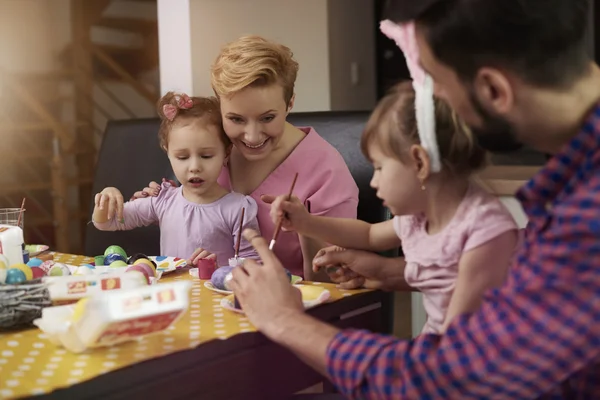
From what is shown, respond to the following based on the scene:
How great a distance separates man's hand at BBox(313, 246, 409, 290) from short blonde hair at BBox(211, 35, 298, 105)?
1.70 ft

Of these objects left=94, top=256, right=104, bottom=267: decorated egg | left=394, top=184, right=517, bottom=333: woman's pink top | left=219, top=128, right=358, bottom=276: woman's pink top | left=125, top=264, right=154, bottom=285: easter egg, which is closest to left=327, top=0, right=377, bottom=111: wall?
left=219, top=128, right=358, bottom=276: woman's pink top

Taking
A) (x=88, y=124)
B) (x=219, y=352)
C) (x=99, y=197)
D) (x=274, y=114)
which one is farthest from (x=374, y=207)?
(x=88, y=124)

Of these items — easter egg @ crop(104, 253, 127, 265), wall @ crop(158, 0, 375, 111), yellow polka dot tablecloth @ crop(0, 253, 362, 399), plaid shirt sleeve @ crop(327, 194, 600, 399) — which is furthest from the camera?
wall @ crop(158, 0, 375, 111)

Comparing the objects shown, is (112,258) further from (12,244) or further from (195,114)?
(195,114)

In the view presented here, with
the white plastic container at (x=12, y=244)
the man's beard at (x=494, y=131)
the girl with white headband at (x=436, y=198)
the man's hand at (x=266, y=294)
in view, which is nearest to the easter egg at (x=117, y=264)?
the white plastic container at (x=12, y=244)

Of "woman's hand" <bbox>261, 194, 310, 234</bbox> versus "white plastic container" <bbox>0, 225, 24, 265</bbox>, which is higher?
"woman's hand" <bbox>261, 194, 310, 234</bbox>

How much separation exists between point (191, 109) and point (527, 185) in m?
1.12

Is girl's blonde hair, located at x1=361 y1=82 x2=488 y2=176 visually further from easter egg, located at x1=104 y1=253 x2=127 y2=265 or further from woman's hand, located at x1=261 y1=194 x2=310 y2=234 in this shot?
easter egg, located at x1=104 y1=253 x2=127 y2=265

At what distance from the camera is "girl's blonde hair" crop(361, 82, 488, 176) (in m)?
1.11

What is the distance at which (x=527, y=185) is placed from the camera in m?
0.95

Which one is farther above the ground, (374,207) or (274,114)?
(274,114)

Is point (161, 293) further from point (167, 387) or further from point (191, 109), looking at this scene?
point (191, 109)

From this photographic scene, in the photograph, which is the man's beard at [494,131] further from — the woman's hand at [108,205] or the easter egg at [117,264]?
the woman's hand at [108,205]

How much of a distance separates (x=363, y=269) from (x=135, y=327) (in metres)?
0.51
